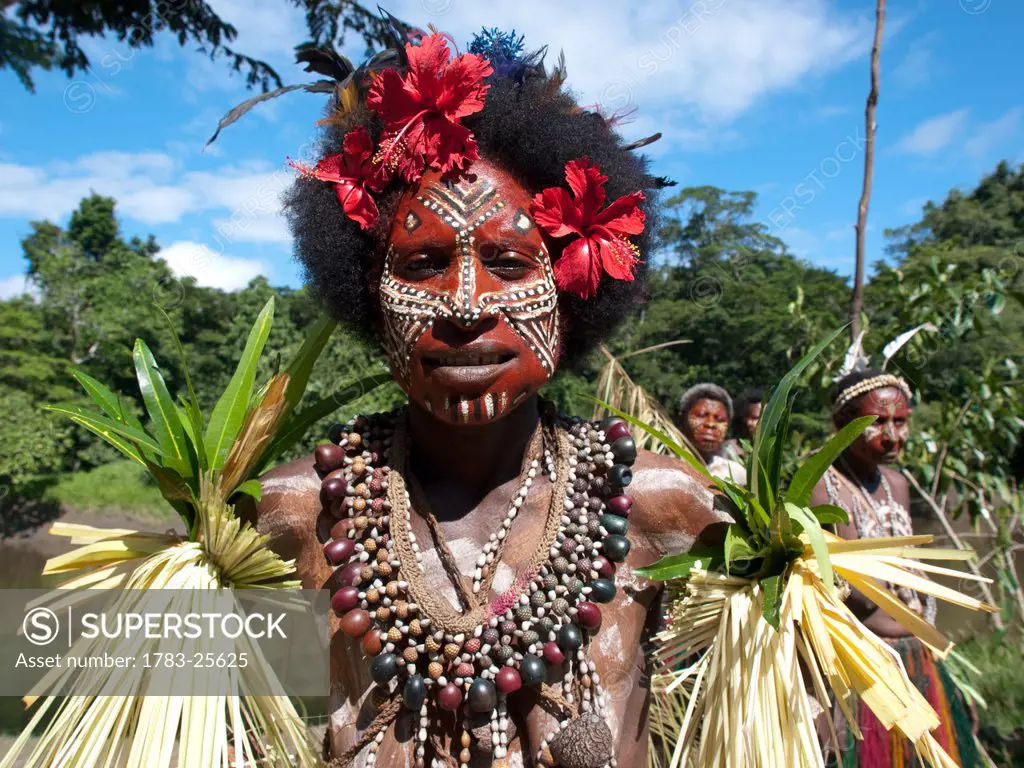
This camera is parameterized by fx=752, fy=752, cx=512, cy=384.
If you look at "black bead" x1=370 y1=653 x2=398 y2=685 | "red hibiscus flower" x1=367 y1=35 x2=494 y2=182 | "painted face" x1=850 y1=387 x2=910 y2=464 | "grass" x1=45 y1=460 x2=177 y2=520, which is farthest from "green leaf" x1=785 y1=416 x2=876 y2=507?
"grass" x1=45 y1=460 x2=177 y2=520

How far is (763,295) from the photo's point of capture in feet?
96.6

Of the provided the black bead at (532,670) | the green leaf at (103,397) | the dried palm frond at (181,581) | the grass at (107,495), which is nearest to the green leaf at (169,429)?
the dried palm frond at (181,581)

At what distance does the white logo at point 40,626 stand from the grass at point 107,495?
20.0 metres

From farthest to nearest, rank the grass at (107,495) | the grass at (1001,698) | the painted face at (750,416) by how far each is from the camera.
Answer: the grass at (107,495) → the painted face at (750,416) → the grass at (1001,698)

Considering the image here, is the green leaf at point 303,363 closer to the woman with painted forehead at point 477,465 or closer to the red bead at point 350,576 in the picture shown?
the woman with painted forehead at point 477,465

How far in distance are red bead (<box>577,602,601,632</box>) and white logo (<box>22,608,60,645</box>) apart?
4.36ft

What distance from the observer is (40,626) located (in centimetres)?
205

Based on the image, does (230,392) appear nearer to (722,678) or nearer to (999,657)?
(722,678)

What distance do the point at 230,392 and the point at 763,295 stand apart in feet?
97.1

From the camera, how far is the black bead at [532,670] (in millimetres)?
1728

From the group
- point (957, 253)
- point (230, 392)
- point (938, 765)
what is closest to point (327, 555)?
point (230, 392)

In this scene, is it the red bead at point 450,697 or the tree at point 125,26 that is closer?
the red bead at point 450,697

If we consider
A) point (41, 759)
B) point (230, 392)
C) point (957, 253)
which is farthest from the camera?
point (957, 253)

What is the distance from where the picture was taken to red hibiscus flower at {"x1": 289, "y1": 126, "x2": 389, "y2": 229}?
1.97 meters
